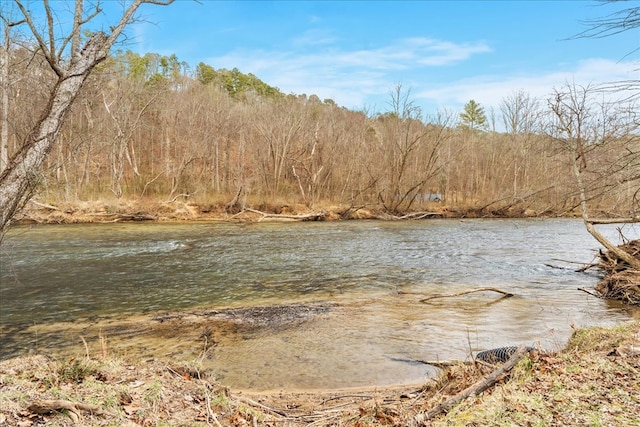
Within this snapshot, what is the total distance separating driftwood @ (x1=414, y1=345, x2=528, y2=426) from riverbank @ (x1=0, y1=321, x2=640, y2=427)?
6 centimetres

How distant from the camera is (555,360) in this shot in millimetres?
4711

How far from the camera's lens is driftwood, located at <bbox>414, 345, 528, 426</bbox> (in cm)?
372

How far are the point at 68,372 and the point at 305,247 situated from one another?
55.0 ft

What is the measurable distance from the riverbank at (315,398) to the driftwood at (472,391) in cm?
6

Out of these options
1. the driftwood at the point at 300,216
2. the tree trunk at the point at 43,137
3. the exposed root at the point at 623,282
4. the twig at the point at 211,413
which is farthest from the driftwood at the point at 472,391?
the driftwood at the point at 300,216

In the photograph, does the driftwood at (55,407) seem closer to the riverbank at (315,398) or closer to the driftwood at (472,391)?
the riverbank at (315,398)

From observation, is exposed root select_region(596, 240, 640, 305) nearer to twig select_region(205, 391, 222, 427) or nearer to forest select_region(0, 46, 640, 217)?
twig select_region(205, 391, 222, 427)

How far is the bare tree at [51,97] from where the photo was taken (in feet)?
16.5

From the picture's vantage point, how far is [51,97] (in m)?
5.25

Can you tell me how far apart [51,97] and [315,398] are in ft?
16.5

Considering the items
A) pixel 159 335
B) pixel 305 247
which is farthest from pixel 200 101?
pixel 159 335

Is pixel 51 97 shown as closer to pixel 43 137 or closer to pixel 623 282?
pixel 43 137

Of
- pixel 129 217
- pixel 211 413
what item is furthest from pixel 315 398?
pixel 129 217

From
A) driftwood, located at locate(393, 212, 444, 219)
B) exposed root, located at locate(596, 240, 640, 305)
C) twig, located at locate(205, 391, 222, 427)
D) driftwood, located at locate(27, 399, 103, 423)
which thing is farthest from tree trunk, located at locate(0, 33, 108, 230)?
driftwood, located at locate(393, 212, 444, 219)
